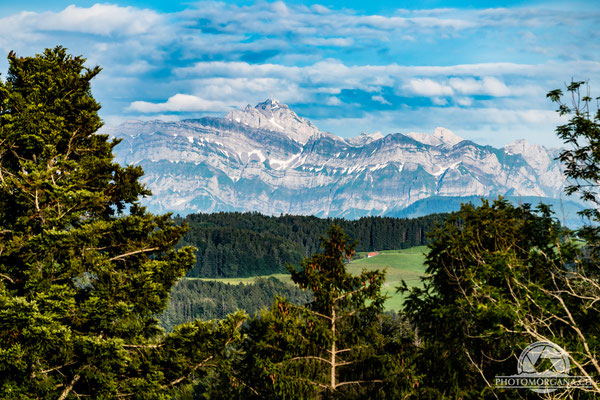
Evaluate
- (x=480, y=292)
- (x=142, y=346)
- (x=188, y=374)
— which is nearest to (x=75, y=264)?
(x=142, y=346)

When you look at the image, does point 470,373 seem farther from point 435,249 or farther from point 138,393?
point 138,393

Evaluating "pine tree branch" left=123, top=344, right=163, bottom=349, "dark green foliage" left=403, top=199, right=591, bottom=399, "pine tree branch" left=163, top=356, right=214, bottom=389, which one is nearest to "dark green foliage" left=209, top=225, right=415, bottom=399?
"pine tree branch" left=163, top=356, right=214, bottom=389

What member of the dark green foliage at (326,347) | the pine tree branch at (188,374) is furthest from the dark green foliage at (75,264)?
the dark green foliage at (326,347)

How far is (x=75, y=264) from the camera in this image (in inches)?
703

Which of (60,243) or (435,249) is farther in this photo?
(435,249)

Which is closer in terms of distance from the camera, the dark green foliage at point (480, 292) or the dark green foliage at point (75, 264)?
the dark green foliage at point (75, 264)

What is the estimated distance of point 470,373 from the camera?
21641mm

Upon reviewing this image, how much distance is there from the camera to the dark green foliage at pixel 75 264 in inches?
668

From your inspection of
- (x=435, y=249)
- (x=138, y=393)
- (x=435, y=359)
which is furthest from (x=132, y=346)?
(x=435, y=249)

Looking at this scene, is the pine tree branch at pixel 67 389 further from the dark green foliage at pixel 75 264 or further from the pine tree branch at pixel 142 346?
the pine tree branch at pixel 142 346

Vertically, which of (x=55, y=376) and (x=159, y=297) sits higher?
(x=159, y=297)

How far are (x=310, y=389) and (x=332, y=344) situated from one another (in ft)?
6.45

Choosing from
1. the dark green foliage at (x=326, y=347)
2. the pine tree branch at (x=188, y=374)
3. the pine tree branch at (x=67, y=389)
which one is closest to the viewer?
the pine tree branch at (x=67, y=389)

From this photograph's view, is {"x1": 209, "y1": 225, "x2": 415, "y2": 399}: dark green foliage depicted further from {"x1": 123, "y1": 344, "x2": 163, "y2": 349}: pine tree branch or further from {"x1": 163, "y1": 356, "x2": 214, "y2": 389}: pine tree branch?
{"x1": 123, "y1": 344, "x2": 163, "y2": 349}: pine tree branch
